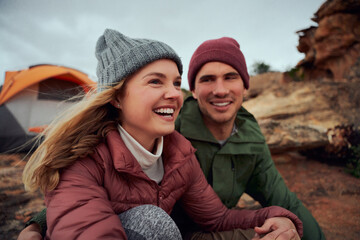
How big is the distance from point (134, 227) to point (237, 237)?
89cm

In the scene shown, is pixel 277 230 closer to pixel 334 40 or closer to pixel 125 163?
pixel 125 163

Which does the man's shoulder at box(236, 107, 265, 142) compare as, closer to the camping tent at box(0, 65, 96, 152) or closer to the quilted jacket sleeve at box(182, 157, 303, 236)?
the quilted jacket sleeve at box(182, 157, 303, 236)

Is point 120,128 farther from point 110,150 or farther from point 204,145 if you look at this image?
point 204,145

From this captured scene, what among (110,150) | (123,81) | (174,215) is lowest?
(174,215)

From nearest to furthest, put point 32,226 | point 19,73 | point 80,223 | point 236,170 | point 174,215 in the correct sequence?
point 80,223, point 32,226, point 174,215, point 236,170, point 19,73

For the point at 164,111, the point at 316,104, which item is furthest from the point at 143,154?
the point at 316,104

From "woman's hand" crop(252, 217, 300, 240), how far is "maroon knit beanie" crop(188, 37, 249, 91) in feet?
5.09

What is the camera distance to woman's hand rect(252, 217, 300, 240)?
121 cm

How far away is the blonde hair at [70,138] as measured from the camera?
1092mm

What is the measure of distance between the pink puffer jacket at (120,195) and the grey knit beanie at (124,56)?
414 millimetres

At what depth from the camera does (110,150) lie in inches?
50.4

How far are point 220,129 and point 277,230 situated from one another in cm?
118

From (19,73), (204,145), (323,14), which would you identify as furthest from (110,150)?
(323,14)

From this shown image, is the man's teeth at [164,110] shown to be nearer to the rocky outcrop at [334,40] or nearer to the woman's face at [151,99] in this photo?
the woman's face at [151,99]
